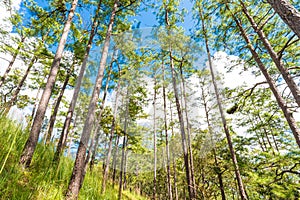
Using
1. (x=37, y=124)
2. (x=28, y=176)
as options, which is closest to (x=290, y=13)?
(x=28, y=176)

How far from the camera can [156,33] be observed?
8047 mm

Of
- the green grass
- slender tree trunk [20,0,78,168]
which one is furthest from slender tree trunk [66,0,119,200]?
slender tree trunk [20,0,78,168]

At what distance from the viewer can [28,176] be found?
2.15m

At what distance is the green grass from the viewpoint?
4.77 ft

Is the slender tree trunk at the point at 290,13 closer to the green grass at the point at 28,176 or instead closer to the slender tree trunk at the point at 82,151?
the green grass at the point at 28,176

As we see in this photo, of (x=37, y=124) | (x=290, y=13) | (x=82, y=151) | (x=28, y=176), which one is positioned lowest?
(x=28, y=176)

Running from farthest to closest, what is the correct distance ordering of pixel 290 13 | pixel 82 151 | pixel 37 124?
pixel 37 124 < pixel 82 151 < pixel 290 13

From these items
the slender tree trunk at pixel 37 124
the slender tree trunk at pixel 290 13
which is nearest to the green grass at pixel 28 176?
the slender tree trunk at pixel 37 124

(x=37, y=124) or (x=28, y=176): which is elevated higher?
(x=37, y=124)

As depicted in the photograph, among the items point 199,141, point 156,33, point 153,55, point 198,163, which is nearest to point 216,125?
point 199,141

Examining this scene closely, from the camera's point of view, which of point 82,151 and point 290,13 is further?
point 82,151

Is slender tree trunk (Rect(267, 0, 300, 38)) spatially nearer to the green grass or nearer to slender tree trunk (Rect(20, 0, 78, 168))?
the green grass

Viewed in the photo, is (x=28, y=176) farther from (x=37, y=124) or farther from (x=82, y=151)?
(x=37, y=124)

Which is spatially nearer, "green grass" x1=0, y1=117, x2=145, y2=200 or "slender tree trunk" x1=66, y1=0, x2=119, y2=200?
"green grass" x1=0, y1=117, x2=145, y2=200
